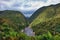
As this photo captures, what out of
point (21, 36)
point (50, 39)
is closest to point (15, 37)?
point (21, 36)

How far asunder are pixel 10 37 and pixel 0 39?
872 centimetres

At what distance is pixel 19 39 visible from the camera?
142625 mm

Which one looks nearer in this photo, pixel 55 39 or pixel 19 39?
pixel 19 39

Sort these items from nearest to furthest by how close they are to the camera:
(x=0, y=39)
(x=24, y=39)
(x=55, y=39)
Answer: (x=0, y=39)
(x=24, y=39)
(x=55, y=39)

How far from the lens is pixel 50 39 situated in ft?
488

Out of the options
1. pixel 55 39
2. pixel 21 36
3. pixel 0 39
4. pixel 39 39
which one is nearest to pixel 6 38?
pixel 0 39

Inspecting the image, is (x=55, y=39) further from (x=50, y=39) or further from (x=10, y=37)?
(x=10, y=37)

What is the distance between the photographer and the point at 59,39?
159 m

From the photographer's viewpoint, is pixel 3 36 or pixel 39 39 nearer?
pixel 3 36

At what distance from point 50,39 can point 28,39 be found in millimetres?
14815

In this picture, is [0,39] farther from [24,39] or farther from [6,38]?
[24,39]

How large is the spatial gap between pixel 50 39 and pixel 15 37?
2346cm

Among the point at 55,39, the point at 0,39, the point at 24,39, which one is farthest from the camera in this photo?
the point at 55,39

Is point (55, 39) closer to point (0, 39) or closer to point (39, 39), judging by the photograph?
point (39, 39)
